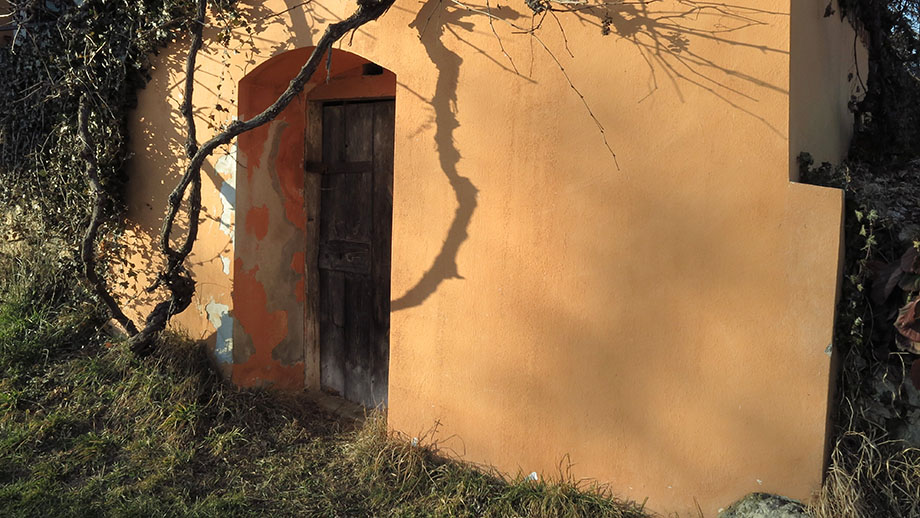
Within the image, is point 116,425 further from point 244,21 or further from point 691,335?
point 691,335

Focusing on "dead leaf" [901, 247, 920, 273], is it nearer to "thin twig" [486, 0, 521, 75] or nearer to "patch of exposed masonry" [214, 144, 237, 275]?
"thin twig" [486, 0, 521, 75]

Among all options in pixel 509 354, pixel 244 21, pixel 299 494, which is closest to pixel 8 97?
pixel 244 21

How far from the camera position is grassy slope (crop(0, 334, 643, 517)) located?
3.21 m

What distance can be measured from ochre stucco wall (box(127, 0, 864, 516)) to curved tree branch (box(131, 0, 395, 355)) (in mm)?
206

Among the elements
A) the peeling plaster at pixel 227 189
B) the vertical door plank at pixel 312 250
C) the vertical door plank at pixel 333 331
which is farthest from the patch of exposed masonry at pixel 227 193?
the vertical door plank at pixel 333 331

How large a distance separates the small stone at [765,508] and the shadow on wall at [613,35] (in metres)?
1.48

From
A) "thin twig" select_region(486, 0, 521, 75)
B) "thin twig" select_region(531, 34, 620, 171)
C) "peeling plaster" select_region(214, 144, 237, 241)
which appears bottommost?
"peeling plaster" select_region(214, 144, 237, 241)

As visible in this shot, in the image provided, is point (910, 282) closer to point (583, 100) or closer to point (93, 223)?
point (583, 100)

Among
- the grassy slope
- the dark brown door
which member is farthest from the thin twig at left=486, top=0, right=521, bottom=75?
the grassy slope

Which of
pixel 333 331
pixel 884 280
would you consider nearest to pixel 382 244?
pixel 333 331

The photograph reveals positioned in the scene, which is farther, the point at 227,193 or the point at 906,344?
the point at 227,193

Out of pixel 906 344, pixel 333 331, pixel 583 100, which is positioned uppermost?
pixel 583 100

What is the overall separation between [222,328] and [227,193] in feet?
2.91

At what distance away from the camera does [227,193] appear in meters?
4.37
